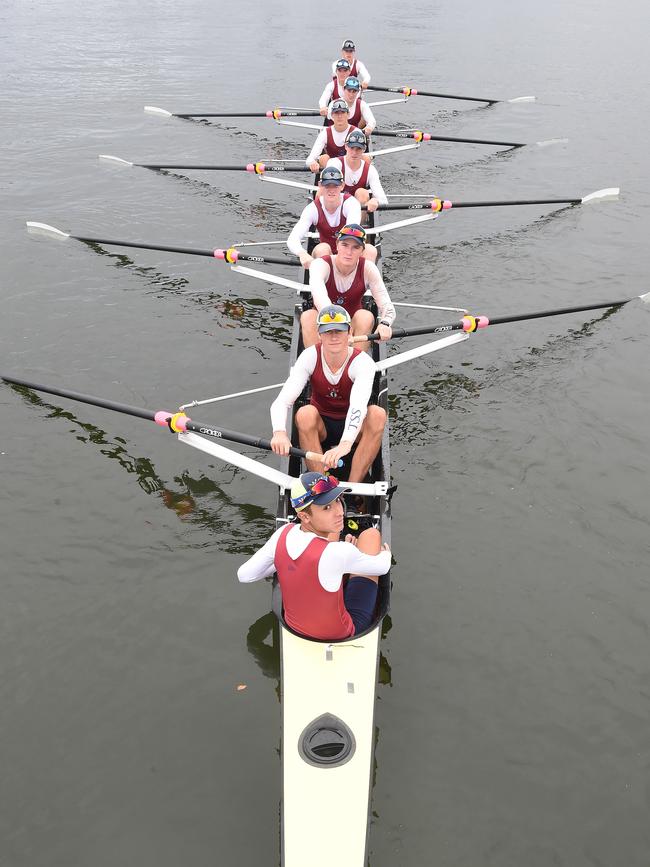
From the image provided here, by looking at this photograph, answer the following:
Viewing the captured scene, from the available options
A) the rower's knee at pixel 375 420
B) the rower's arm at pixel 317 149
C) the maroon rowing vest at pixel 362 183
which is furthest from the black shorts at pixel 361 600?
the rower's arm at pixel 317 149

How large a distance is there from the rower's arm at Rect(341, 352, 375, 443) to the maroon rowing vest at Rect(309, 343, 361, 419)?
0.16 meters

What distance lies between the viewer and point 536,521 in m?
7.99

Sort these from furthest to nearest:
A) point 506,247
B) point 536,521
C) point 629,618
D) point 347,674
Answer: point 506,247 → point 536,521 → point 629,618 → point 347,674

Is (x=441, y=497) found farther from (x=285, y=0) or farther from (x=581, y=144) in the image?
(x=285, y=0)

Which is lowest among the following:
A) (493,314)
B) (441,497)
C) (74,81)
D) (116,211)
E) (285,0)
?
(441,497)

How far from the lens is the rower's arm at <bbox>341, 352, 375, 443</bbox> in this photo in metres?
6.75

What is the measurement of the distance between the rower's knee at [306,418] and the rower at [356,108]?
456 inches

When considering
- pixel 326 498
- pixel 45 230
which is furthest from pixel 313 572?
pixel 45 230

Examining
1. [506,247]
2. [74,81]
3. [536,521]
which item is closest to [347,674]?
[536,521]

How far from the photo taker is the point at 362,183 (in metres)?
13.1

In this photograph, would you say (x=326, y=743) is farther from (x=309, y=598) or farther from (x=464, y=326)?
(x=464, y=326)

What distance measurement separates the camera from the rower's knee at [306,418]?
23.0 ft

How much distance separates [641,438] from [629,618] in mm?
3306

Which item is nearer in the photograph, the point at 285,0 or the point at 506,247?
the point at 506,247
